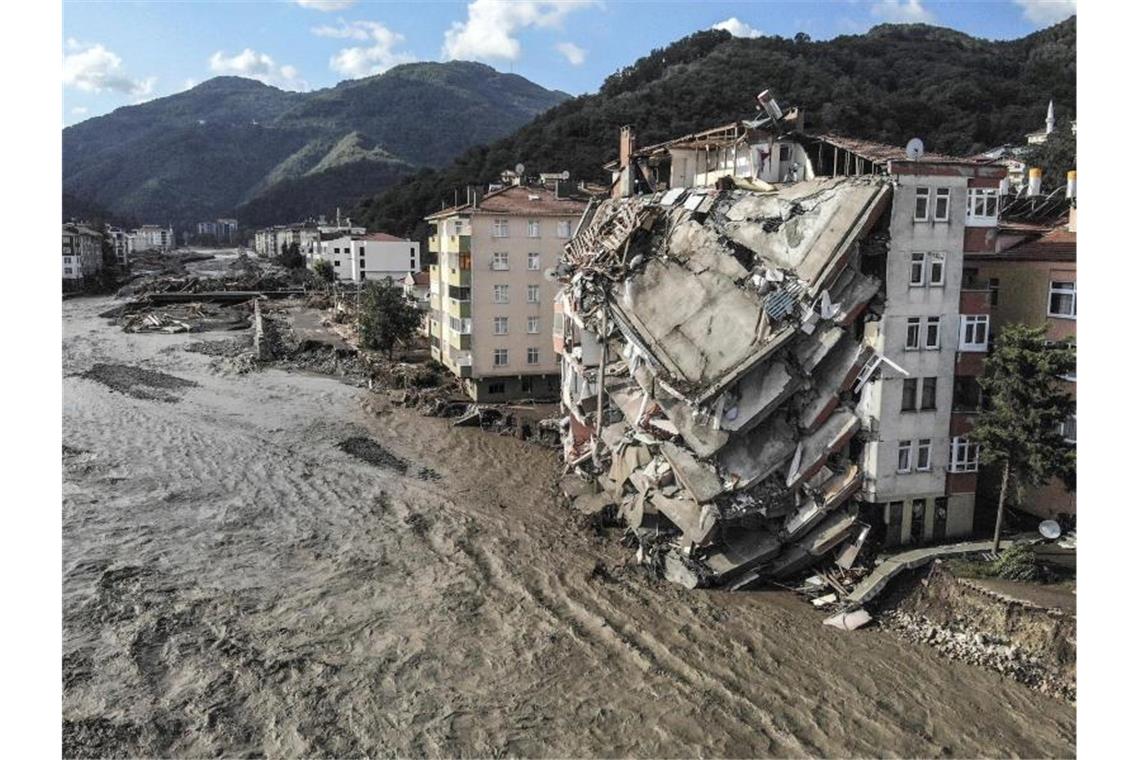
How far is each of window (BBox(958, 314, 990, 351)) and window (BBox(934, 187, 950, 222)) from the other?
2897 millimetres

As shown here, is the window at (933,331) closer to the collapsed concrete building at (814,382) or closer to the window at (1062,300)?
the collapsed concrete building at (814,382)

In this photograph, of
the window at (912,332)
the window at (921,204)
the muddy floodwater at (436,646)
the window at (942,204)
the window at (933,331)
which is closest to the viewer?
the muddy floodwater at (436,646)

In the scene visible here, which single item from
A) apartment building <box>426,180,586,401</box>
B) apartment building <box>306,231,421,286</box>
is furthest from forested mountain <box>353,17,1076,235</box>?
apartment building <box>426,180,586,401</box>

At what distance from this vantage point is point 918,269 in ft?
72.5

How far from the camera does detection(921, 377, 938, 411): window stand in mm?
22906

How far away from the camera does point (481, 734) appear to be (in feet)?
55.3

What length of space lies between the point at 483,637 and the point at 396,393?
2875 cm

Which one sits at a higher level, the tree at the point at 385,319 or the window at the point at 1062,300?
the window at the point at 1062,300

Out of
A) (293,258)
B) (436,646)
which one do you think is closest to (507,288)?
(436,646)

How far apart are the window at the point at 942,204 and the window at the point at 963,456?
6.23 meters

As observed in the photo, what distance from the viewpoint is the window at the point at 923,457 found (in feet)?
75.6

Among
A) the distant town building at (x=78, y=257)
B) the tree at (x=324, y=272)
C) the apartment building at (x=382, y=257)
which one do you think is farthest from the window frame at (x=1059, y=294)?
the distant town building at (x=78, y=257)

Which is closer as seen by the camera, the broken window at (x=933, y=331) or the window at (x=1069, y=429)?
the window at (x=1069, y=429)

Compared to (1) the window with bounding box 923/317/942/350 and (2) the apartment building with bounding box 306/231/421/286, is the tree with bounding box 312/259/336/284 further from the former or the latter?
(1) the window with bounding box 923/317/942/350
